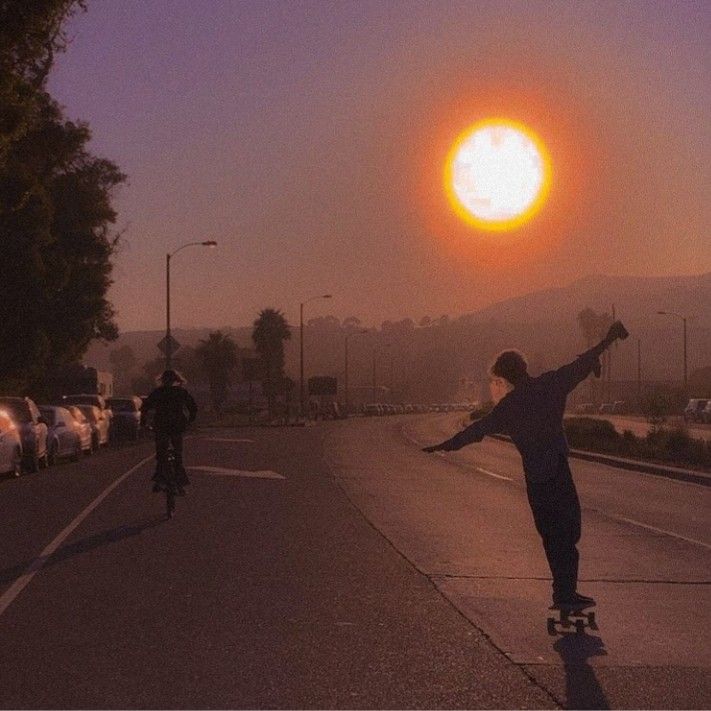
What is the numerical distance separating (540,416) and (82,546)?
664 cm

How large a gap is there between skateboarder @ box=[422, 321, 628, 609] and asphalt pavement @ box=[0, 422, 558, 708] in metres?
0.76

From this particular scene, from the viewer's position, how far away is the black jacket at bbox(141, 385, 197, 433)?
17.3 m

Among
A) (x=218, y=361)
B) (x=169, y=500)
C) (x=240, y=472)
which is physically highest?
(x=218, y=361)

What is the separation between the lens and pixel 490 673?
7.89 meters

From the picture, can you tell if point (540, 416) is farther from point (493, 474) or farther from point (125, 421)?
point (125, 421)

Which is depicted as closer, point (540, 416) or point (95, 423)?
point (540, 416)

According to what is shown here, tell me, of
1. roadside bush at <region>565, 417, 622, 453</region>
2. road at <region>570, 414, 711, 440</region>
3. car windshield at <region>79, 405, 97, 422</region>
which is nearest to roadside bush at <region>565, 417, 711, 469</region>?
roadside bush at <region>565, 417, 622, 453</region>

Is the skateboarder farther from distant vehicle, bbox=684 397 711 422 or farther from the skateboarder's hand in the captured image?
distant vehicle, bbox=684 397 711 422

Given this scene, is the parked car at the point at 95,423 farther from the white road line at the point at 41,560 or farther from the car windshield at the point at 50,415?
the white road line at the point at 41,560

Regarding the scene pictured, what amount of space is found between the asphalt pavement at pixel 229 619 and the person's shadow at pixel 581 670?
0.55 ft

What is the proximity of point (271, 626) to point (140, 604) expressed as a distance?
146 centimetres

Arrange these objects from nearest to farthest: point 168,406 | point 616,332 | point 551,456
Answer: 1. point 551,456
2. point 616,332
3. point 168,406

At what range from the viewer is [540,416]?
9.19m

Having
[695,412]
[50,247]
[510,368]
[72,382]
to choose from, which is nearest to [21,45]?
[510,368]
